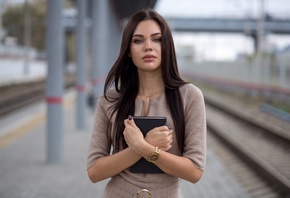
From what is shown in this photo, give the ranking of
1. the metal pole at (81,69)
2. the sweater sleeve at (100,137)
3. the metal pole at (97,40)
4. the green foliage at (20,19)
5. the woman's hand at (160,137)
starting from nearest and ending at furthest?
the woman's hand at (160,137) < the sweater sleeve at (100,137) < the metal pole at (81,69) < the metal pole at (97,40) < the green foliage at (20,19)

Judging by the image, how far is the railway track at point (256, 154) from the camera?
20.7ft

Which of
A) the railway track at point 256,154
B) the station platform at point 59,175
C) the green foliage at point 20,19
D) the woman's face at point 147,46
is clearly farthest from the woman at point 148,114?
the green foliage at point 20,19

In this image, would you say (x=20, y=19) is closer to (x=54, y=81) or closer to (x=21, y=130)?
(x=21, y=130)

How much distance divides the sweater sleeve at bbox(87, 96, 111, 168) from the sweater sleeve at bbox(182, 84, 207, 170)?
1.15ft

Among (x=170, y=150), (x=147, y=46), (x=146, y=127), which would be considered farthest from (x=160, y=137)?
(x=147, y=46)

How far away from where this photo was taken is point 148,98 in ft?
6.20

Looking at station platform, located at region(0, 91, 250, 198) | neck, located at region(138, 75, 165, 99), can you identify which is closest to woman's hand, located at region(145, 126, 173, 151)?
neck, located at region(138, 75, 165, 99)

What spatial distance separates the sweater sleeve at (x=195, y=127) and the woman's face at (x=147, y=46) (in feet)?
0.62

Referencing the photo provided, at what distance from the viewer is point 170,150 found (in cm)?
186

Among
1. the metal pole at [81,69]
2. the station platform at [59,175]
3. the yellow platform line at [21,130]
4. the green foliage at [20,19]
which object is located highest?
the green foliage at [20,19]

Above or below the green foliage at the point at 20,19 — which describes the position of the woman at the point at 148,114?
below

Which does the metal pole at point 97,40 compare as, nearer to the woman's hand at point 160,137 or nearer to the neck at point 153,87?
the neck at point 153,87

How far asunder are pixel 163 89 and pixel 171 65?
110 millimetres

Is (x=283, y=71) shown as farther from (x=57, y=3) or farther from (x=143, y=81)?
(x=143, y=81)
